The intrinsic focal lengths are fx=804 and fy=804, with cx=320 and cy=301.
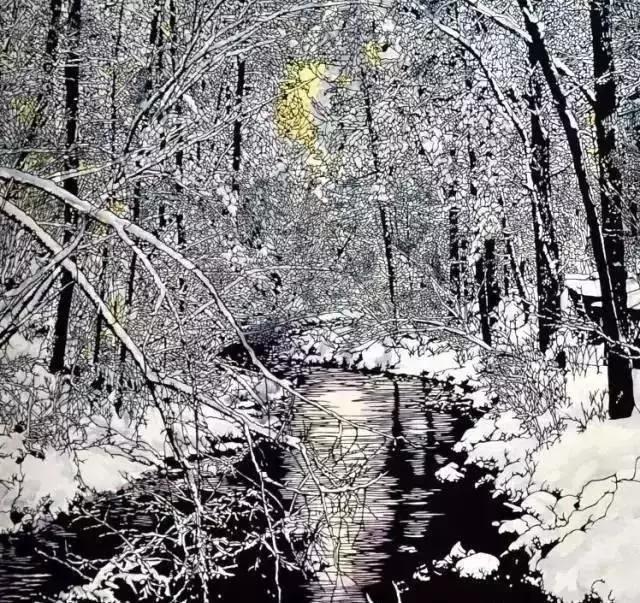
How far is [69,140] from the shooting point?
7.24 ft

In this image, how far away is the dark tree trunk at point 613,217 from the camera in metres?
2.03

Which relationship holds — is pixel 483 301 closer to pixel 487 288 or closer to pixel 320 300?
pixel 487 288

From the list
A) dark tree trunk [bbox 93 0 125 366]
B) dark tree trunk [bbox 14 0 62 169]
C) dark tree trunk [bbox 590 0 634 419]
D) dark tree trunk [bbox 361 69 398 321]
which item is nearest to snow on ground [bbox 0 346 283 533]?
dark tree trunk [bbox 93 0 125 366]

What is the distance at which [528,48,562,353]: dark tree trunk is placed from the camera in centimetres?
206

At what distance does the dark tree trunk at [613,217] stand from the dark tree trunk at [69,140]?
1378 mm

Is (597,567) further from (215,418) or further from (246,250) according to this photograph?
(246,250)

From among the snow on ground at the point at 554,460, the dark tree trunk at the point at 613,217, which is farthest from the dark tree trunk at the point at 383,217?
the dark tree trunk at the point at 613,217

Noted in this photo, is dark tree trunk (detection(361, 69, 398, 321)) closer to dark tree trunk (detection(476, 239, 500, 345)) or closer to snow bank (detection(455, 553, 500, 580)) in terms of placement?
dark tree trunk (detection(476, 239, 500, 345))

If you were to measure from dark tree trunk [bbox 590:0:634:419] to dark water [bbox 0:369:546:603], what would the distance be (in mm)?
387

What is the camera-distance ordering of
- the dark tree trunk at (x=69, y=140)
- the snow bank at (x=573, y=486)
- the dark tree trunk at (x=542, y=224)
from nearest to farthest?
the snow bank at (x=573, y=486) → the dark tree trunk at (x=542, y=224) → the dark tree trunk at (x=69, y=140)

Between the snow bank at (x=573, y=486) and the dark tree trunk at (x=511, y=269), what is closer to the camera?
the snow bank at (x=573, y=486)

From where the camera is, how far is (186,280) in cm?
209

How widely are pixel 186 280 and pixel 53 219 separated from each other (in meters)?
0.39

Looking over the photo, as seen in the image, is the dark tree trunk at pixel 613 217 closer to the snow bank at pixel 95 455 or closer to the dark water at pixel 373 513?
the dark water at pixel 373 513
